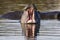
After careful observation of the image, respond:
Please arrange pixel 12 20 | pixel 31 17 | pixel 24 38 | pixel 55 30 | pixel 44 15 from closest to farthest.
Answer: pixel 24 38 → pixel 31 17 → pixel 55 30 → pixel 12 20 → pixel 44 15

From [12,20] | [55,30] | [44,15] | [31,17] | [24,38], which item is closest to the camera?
[24,38]

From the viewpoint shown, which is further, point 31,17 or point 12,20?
point 12,20

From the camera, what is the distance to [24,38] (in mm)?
Answer: 3398

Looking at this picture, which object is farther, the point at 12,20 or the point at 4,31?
the point at 12,20

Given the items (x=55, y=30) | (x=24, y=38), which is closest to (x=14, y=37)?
(x=24, y=38)

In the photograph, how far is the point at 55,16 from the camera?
532 centimetres

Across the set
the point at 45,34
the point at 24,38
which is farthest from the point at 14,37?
the point at 45,34

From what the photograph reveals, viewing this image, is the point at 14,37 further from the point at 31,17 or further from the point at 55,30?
the point at 55,30

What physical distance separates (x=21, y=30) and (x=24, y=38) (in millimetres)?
454

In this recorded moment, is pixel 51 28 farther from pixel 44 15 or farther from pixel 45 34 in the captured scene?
pixel 44 15

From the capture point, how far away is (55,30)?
3867 mm

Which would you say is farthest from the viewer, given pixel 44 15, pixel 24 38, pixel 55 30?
pixel 44 15

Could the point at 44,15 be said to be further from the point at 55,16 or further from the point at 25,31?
the point at 25,31

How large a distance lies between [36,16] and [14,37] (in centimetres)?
42
